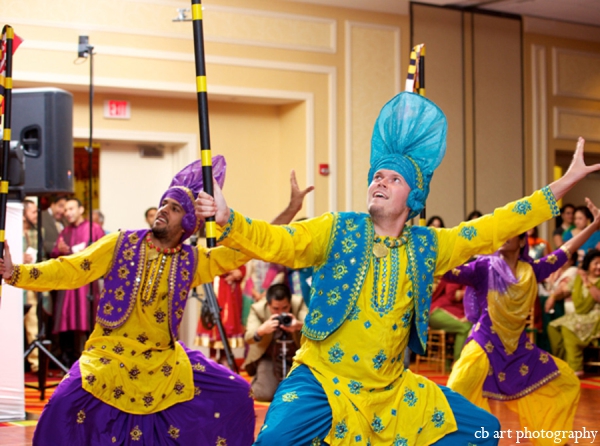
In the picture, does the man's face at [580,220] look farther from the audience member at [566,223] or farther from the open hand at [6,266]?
the open hand at [6,266]

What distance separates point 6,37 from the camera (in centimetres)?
334

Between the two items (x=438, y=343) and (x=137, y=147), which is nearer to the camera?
(x=438, y=343)

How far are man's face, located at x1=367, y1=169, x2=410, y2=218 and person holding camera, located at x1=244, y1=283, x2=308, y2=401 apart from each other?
3015 millimetres

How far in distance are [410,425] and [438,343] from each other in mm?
5111

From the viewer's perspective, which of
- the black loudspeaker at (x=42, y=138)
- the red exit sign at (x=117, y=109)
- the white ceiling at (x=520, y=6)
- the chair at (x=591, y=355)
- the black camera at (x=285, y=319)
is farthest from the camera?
the white ceiling at (x=520, y=6)

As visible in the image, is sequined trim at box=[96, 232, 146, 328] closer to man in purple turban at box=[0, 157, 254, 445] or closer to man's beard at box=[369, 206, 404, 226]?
man in purple turban at box=[0, 157, 254, 445]

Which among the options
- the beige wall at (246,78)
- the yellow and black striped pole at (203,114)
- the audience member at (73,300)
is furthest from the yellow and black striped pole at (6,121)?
the beige wall at (246,78)

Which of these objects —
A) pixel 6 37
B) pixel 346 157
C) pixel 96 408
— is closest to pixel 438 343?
pixel 346 157

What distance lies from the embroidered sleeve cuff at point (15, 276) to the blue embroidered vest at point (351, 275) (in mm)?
1260

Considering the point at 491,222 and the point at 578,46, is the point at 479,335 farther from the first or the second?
the point at 578,46

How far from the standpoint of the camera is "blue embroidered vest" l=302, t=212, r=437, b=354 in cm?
278

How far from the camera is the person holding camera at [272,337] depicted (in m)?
5.90

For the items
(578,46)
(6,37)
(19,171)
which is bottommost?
(19,171)

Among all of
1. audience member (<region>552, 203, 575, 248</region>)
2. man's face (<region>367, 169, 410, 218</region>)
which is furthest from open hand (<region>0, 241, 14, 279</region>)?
audience member (<region>552, 203, 575, 248</region>)
